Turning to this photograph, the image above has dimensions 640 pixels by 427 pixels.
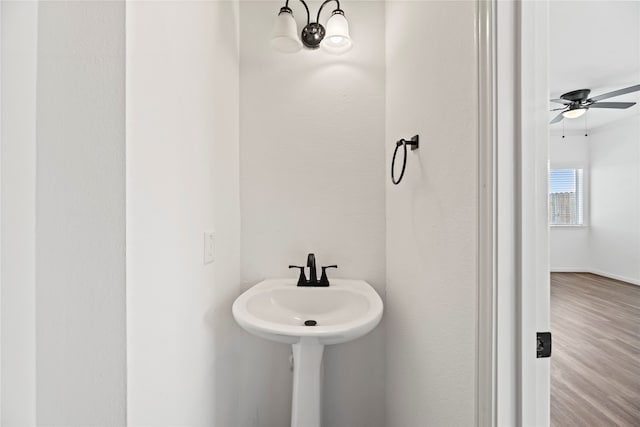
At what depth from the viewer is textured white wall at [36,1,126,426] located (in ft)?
1.87

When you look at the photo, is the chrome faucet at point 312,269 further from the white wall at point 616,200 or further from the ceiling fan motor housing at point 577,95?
the white wall at point 616,200

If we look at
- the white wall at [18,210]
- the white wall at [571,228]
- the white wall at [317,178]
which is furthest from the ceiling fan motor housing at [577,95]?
the white wall at [18,210]

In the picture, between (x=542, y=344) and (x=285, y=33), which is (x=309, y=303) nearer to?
(x=542, y=344)

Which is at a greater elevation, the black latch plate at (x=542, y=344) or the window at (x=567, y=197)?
the window at (x=567, y=197)

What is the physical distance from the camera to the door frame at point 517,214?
591 millimetres

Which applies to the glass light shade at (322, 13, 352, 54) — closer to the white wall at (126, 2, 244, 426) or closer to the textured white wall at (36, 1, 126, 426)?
the white wall at (126, 2, 244, 426)

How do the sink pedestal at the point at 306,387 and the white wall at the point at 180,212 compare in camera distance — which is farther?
the sink pedestal at the point at 306,387

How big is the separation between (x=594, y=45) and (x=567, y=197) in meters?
3.98

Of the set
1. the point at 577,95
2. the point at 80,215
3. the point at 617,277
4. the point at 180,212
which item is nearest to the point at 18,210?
the point at 80,215

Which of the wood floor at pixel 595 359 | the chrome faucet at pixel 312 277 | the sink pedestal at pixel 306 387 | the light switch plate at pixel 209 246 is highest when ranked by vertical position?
the light switch plate at pixel 209 246

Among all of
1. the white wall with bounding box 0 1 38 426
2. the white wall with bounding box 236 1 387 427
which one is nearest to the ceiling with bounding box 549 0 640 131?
the white wall with bounding box 236 1 387 427

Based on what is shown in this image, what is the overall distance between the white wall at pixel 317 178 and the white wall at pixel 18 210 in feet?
2.92

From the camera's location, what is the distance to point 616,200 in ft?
15.8

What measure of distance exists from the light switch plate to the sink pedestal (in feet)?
1.53
